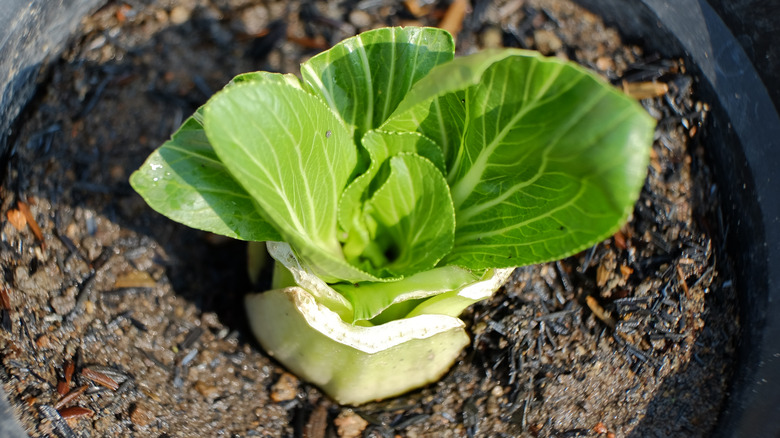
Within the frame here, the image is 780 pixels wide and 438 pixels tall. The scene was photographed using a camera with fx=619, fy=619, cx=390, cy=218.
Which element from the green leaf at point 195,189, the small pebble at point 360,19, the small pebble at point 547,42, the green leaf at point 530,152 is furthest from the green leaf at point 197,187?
the small pebble at point 547,42

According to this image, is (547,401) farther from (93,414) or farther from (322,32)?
(322,32)

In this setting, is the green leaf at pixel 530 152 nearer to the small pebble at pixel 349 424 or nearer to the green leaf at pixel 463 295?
the green leaf at pixel 463 295

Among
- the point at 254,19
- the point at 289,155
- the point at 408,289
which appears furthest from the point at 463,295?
the point at 254,19

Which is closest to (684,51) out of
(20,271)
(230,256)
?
(230,256)

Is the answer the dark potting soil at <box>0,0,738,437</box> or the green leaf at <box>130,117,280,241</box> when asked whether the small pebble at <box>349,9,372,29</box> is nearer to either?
the dark potting soil at <box>0,0,738,437</box>

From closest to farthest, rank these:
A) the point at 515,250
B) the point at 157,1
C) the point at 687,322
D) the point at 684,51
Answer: the point at 515,250 < the point at 687,322 < the point at 684,51 < the point at 157,1

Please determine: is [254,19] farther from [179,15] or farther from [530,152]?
[530,152]

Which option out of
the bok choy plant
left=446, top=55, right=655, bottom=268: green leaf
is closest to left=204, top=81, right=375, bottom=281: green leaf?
the bok choy plant
